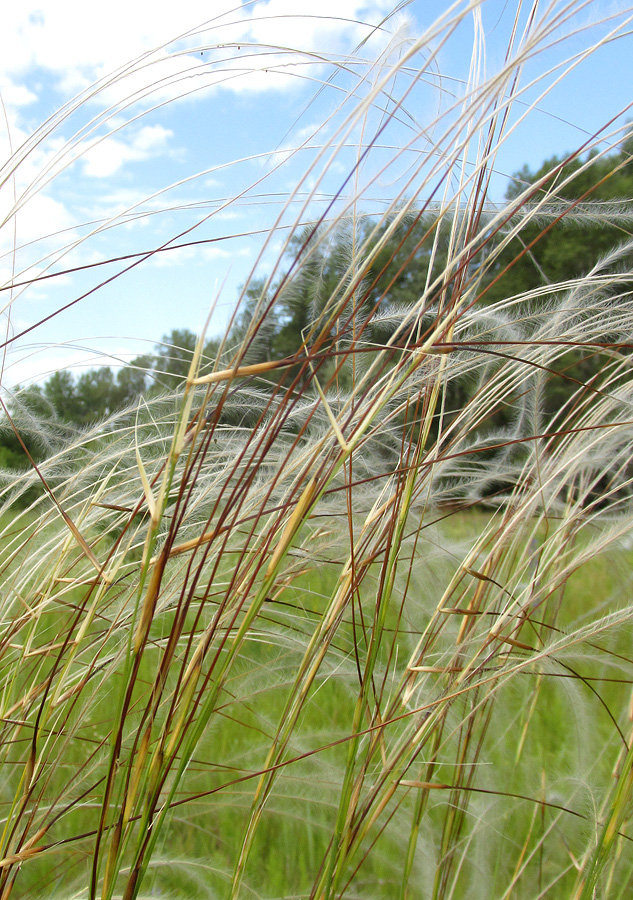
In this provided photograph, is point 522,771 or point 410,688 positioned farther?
point 522,771

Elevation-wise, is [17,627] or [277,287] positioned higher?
[277,287]

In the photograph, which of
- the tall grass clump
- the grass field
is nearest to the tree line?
the tall grass clump

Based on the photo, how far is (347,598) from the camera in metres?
0.56

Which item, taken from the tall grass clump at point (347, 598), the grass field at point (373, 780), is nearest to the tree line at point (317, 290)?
the tall grass clump at point (347, 598)

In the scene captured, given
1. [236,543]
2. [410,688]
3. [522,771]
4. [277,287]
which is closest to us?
[277,287]

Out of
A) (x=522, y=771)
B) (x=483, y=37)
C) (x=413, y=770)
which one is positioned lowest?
(x=522, y=771)

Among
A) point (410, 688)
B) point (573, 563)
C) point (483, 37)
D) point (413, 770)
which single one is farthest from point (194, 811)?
point (483, 37)

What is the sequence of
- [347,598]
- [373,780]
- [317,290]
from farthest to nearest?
[373,780]
[317,290]
[347,598]

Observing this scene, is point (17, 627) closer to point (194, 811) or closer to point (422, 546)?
point (194, 811)

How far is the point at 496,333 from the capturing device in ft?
3.61

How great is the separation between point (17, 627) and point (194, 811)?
0.48m

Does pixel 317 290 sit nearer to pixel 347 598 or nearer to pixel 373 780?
pixel 347 598

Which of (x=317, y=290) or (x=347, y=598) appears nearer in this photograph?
(x=347, y=598)

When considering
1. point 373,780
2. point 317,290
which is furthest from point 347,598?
point 373,780
